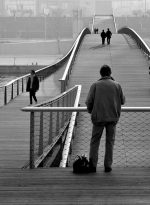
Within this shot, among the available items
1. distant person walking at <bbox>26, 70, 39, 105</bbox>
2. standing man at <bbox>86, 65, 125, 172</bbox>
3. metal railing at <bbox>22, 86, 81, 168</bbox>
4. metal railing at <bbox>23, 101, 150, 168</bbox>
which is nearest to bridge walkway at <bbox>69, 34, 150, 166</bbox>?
metal railing at <bbox>23, 101, 150, 168</bbox>

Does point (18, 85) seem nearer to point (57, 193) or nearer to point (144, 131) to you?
point (144, 131)

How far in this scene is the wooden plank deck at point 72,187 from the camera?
6926 millimetres

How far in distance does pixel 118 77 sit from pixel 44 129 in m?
17.5

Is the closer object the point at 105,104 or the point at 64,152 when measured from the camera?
the point at 105,104

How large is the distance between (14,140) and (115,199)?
5.57 meters

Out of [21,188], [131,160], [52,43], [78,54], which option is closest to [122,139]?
Result: [131,160]

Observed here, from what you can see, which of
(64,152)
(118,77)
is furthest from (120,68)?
(64,152)

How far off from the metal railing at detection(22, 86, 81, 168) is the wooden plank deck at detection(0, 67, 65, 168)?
14.6 inches

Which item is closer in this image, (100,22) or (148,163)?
(148,163)

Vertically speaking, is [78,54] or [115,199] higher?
[115,199]

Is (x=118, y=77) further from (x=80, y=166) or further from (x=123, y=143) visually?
(x=80, y=166)

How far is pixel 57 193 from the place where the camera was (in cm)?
721

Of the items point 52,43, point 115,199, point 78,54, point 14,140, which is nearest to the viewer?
point 115,199

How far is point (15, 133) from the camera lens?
531 inches
